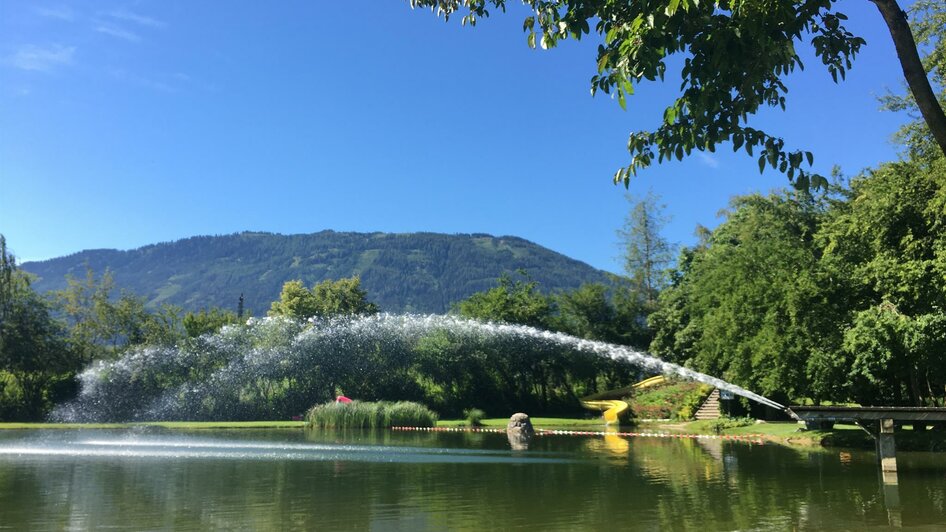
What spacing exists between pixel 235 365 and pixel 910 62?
177ft

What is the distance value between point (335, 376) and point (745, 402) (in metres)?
31.2

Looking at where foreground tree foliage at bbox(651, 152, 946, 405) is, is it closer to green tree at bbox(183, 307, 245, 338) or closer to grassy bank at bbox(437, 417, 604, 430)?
grassy bank at bbox(437, 417, 604, 430)

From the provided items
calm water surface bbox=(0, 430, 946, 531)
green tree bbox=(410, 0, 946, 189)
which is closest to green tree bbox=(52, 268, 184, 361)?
calm water surface bbox=(0, 430, 946, 531)

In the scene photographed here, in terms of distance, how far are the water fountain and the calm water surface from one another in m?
25.2

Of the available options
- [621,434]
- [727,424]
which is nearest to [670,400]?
[727,424]

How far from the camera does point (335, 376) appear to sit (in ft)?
183

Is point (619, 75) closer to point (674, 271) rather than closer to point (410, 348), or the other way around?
point (410, 348)

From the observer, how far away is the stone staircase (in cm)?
4569

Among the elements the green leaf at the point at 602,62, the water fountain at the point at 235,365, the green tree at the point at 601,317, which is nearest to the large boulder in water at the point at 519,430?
the water fountain at the point at 235,365

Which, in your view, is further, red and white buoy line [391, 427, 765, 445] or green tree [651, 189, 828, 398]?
red and white buoy line [391, 427, 765, 445]

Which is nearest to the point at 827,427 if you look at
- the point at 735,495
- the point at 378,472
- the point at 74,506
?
the point at 735,495

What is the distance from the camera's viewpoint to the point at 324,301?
237 feet

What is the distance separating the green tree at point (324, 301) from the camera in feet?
229

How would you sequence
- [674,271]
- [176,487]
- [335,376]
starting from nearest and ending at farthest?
[176,487] → [335,376] → [674,271]
